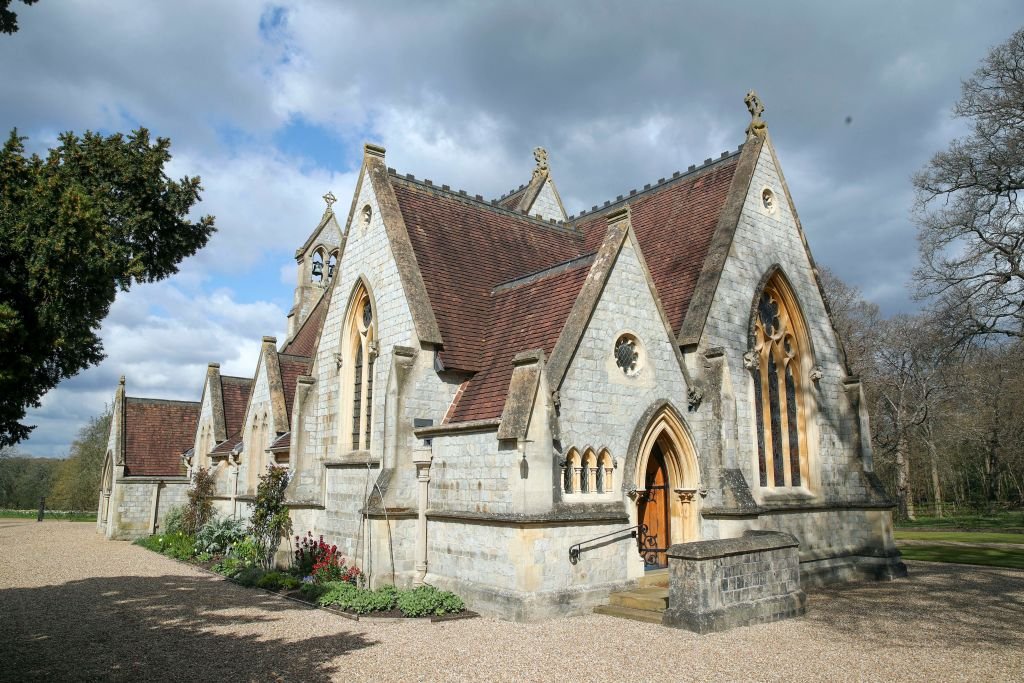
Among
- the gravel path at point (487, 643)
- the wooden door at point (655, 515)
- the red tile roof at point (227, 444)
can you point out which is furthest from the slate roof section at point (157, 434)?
the wooden door at point (655, 515)

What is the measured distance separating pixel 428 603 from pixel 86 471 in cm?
5254

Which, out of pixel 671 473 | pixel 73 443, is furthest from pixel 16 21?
pixel 73 443

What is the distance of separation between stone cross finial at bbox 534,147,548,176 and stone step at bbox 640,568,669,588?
1773 cm

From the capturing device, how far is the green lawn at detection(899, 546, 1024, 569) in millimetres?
20547

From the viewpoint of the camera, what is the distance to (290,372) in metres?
23.8

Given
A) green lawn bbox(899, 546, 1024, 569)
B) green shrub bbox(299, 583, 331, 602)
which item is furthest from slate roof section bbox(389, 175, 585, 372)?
green lawn bbox(899, 546, 1024, 569)

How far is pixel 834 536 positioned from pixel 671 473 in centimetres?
602

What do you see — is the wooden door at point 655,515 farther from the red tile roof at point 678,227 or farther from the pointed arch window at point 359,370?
the pointed arch window at point 359,370

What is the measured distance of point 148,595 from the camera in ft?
50.0

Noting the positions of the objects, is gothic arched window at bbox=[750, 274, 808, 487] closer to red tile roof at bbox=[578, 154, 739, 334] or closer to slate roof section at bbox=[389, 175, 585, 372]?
red tile roof at bbox=[578, 154, 739, 334]

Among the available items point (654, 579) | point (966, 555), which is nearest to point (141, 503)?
point (654, 579)

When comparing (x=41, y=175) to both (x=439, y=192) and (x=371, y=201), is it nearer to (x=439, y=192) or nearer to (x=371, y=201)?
(x=371, y=201)

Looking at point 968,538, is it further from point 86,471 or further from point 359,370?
point 86,471

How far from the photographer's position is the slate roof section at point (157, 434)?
1238 inches
